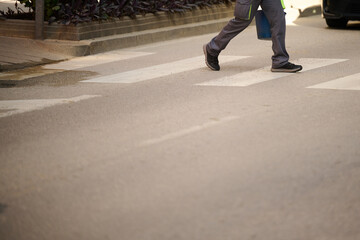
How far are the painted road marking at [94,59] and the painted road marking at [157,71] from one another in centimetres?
102

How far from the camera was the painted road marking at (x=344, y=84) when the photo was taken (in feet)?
26.5

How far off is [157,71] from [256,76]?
1.32 m

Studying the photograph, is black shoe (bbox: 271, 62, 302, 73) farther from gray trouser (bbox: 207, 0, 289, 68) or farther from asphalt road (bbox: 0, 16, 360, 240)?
asphalt road (bbox: 0, 16, 360, 240)

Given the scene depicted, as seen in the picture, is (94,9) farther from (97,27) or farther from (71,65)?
(71,65)

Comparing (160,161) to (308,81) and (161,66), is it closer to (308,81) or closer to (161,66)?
(308,81)

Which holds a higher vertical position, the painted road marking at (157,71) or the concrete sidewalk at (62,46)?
the painted road marking at (157,71)

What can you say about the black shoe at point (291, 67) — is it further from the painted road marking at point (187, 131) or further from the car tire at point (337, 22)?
the car tire at point (337, 22)

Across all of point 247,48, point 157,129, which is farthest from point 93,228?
point 247,48

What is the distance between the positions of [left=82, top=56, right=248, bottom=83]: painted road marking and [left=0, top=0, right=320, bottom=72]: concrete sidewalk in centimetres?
169

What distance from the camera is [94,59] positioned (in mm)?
11195

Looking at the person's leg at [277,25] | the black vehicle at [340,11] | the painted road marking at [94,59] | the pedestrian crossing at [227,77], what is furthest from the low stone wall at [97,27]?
the person's leg at [277,25]

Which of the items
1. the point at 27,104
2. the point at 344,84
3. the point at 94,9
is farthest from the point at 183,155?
the point at 94,9

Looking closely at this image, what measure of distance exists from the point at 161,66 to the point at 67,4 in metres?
2.99

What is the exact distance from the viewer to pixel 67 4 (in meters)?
12.4
